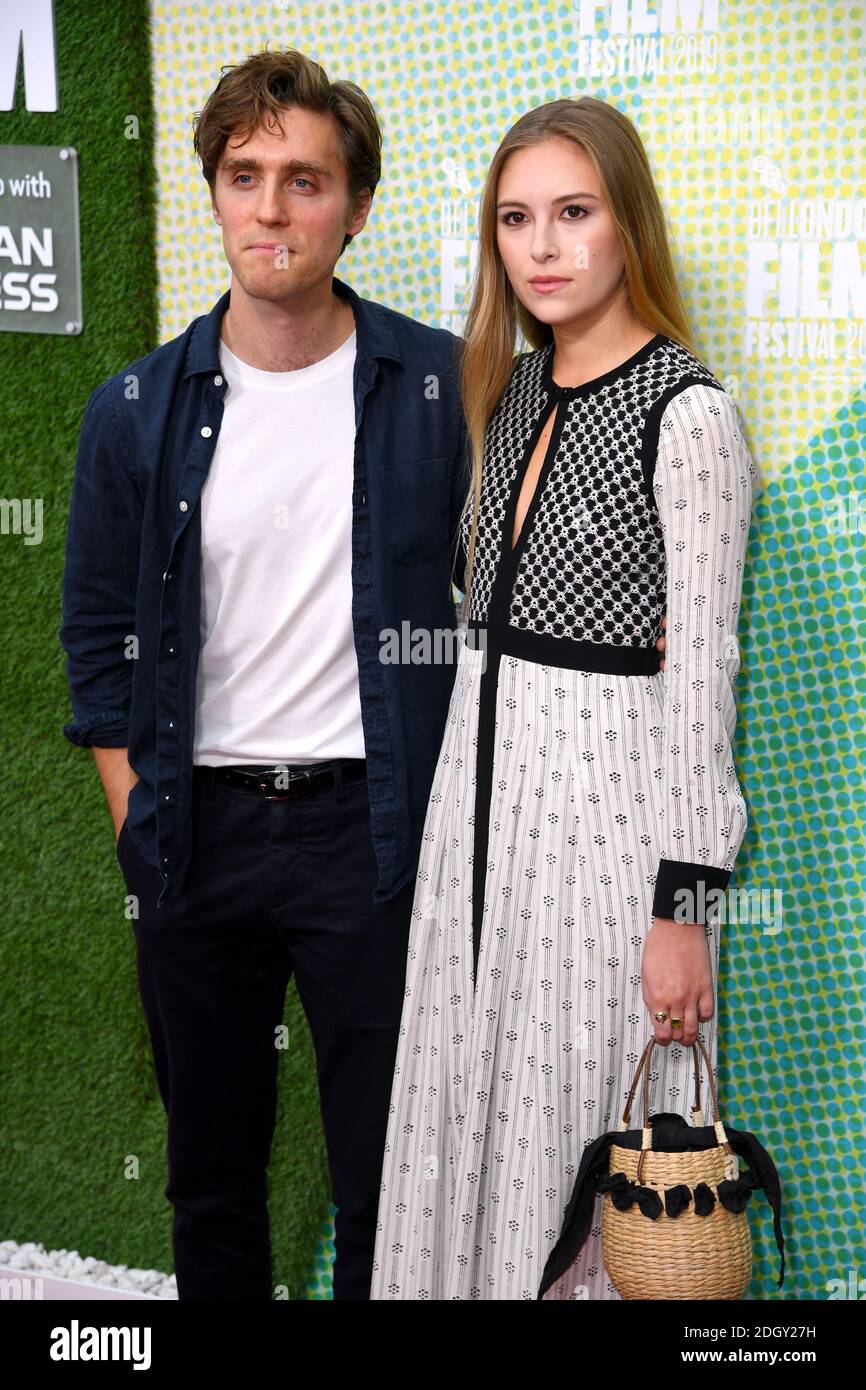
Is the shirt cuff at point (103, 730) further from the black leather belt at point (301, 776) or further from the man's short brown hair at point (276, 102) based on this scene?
the man's short brown hair at point (276, 102)

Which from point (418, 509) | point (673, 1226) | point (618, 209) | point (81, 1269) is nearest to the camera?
point (673, 1226)

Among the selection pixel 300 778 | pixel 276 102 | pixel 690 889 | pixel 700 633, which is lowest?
pixel 690 889

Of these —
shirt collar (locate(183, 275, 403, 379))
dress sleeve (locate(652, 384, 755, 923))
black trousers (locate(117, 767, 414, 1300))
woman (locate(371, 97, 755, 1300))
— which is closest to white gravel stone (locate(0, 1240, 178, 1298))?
black trousers (locate(117, 767, 414, 1300))

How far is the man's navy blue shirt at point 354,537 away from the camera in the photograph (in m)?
2.02

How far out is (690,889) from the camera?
1.75m

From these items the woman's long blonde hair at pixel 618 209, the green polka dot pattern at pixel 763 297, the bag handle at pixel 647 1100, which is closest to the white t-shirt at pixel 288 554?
the woman's long blonde hair at pixel 618 209

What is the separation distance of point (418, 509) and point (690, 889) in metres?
0.69

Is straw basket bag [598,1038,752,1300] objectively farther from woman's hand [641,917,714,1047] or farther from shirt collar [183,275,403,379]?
shirt collar [183,275,403,379]

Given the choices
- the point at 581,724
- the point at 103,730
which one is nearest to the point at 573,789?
the point at 581,724

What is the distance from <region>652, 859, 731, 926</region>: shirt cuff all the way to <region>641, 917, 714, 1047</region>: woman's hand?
0.04 feet

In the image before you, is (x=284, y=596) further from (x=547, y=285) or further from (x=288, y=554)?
(x=547, y=285)

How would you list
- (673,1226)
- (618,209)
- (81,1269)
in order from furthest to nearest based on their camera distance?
(81,1269)
(618,209)
(673,1226)

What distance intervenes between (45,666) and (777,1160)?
5.28ft
